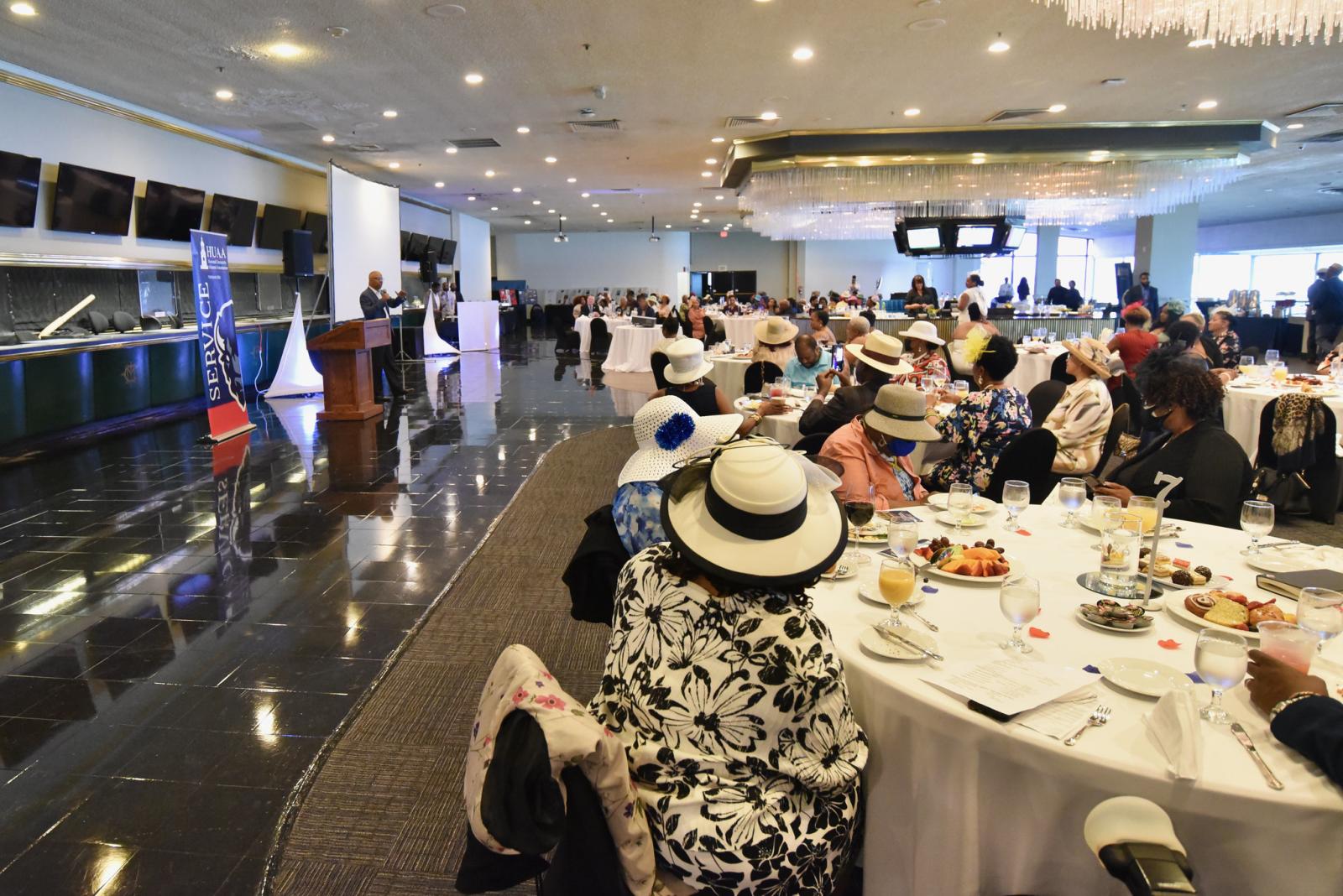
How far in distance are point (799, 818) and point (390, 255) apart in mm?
14444

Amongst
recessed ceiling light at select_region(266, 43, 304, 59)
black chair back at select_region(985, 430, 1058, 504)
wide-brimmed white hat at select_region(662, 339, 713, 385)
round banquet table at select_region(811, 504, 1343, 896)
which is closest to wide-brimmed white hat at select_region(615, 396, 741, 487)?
round banquet table at select_region(811, 504, 1343, 896)

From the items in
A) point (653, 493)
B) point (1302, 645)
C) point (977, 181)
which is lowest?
point (1302, 645)

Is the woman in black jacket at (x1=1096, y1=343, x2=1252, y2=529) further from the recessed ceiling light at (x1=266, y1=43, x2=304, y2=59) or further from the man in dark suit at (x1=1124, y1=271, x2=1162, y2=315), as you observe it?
the man in dark suit at (x1=1124, y1=271, x2=1162, y2=315)

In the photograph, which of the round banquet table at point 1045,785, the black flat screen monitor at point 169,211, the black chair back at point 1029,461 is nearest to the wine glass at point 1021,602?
the round banquet table at point 1045,785

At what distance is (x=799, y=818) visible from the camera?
1490 mm

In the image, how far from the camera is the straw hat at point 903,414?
2947mm

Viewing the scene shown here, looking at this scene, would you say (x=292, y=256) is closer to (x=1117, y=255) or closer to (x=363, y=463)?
(x=363, y=463)

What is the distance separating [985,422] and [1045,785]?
2.59m

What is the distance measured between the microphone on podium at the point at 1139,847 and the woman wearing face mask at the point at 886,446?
169 cm

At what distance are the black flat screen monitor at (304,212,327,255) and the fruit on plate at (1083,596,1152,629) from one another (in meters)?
14.5

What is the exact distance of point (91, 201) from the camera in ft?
29.2

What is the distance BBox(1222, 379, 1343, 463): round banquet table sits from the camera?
6254mm

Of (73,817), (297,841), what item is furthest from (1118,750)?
(73,817)

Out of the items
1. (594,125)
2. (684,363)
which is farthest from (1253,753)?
(594,125)
